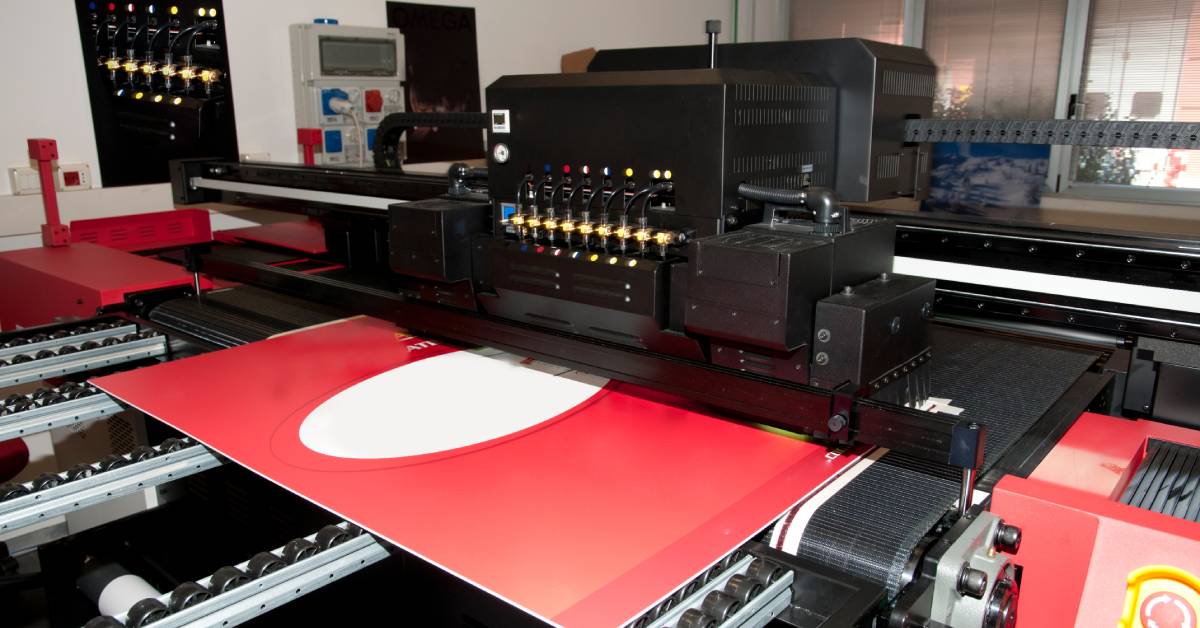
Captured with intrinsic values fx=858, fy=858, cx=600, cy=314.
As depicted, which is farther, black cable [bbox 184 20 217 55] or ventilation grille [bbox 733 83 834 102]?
black cable [bbox 184 20 217 55]

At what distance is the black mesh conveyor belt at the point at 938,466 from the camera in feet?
3.01

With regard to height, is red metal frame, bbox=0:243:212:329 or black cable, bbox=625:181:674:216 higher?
black cable, bbox=625:181:674:216

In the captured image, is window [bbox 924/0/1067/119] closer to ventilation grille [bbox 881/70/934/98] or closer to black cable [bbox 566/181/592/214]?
ventilation grille [bbox 881/70/934/98]

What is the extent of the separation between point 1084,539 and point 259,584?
2.91ft

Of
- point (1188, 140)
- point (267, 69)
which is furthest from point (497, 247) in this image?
point (267, 69)

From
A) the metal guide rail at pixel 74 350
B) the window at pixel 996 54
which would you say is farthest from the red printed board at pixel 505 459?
the window at pixel 996 54

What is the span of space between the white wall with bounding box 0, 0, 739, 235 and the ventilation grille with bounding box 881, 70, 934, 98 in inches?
109

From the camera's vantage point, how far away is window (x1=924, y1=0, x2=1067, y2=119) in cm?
474

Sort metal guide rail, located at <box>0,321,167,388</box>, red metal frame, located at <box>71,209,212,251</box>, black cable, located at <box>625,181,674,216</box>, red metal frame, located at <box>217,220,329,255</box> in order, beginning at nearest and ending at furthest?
1. black cable, located at <box>625,181,674,216</box>
2. metal guide rail, located at <box>0,321,167,388</box>
3. red metal frame, located at <box>217,220,329,255</box>
4. red metal frame, located at <box>71,209,212,251</box>

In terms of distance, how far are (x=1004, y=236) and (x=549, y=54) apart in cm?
362

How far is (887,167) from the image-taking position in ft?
4.54

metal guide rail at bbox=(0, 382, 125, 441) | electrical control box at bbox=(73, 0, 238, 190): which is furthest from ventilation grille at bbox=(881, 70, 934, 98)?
electrical control box at bbox=(73, 0, 238, 190)

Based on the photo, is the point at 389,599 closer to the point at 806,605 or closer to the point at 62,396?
the point at 806,605

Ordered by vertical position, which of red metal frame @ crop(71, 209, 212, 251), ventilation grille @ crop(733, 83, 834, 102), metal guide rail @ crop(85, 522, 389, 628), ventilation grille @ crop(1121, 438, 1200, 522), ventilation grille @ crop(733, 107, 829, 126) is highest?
ventilation grille @ crop(733, 83, 834, 102)
